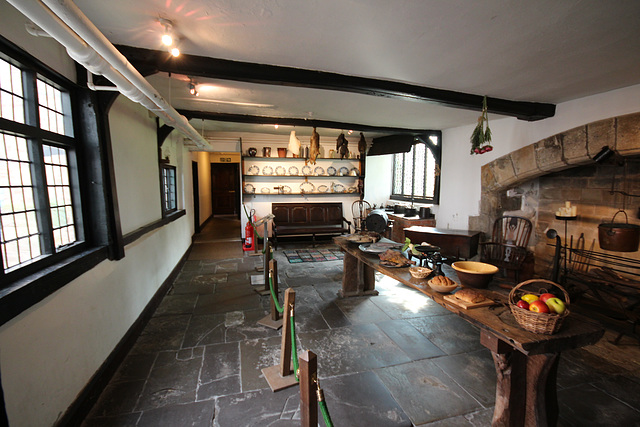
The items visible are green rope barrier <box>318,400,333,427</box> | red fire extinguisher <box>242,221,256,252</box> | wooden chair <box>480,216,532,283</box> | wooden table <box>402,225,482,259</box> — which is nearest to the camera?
green rope barrier <box>318,400,333,427</box>

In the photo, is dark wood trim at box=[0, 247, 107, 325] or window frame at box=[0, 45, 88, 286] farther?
window frame at box=[0, 45, 88, 286]

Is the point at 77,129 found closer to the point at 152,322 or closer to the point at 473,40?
the point at 152,322

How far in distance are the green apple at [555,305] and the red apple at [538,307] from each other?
3cm

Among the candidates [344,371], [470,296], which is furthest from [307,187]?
[470,296]

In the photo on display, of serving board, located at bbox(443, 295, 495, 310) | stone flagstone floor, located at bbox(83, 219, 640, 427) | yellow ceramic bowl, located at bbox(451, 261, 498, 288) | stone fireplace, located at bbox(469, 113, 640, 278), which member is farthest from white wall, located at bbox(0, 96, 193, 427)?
stone fireplace, located at bbox(469, 113, 640, 278)

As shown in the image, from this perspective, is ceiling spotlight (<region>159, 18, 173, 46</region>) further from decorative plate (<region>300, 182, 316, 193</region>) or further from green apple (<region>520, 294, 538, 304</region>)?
decorative plate (<region>300, 182, 316, 193</region>)

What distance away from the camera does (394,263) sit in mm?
2604

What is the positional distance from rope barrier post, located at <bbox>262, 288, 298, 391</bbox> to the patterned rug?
314 cm

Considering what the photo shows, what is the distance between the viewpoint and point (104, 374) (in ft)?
6.86

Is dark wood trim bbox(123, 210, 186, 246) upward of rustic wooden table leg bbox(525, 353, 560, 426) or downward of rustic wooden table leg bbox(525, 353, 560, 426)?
upward

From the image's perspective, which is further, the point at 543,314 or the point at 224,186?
the point at 224,186

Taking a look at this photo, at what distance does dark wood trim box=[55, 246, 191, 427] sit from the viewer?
1.71 m

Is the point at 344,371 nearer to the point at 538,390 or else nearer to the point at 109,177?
the point at 538,390

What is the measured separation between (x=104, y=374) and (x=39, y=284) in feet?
3.38
